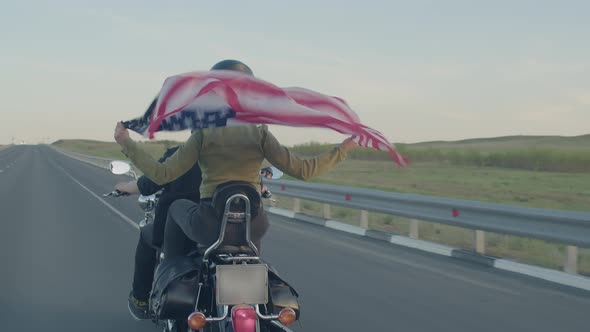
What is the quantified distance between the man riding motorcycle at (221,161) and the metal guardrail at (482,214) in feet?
16.4

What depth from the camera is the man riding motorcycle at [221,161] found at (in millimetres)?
4141

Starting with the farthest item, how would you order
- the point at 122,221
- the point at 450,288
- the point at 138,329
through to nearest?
1. the point at 122,221
2. the point at 450,288
3. the point at 138,329

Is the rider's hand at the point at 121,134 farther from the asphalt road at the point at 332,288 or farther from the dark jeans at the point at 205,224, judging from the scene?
the asphalt road at the point at 332,288

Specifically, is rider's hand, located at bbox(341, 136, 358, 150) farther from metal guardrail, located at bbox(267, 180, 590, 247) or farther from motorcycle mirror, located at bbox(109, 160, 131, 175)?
metal guardrail, located at bbox(267, 180, 590, 247)

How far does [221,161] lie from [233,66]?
55cm

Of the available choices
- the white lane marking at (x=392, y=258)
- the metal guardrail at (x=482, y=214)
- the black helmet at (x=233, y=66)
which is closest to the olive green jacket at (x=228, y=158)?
the black helmet at (x=233, y=66)

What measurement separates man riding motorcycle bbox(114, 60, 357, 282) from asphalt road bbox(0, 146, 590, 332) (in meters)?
2.24

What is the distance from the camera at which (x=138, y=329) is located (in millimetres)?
6184

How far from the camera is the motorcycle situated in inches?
152

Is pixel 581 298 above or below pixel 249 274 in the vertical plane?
below

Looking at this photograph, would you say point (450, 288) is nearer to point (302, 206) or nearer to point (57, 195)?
point (302, 206)

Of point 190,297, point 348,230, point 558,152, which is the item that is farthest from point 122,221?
point 558,152

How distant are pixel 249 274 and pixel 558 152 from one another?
188ft

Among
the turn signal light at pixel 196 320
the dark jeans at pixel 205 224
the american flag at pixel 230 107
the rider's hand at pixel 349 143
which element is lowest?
the turn signal light at pixel 196 320
